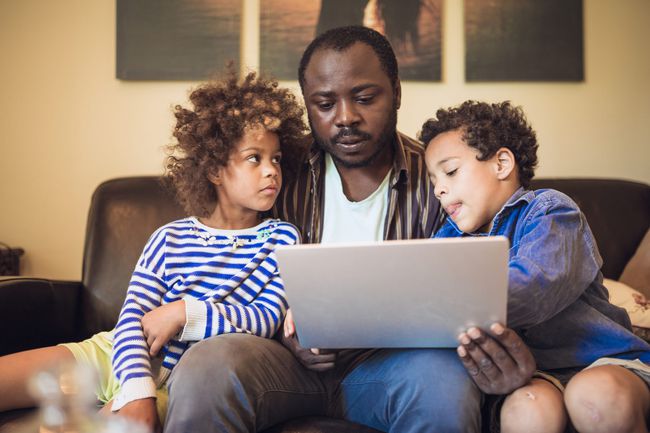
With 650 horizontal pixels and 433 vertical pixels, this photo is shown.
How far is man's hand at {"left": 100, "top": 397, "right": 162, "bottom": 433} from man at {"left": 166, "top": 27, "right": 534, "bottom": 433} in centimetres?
11

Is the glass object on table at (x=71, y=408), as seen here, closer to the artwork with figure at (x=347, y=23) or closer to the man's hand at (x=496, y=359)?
the man's hand at (x=496, y=359)

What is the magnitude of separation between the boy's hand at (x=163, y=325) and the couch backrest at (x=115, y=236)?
54cm

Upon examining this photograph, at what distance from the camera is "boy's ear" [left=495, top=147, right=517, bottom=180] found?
4.95 feet

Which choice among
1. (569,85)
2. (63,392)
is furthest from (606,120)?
(63,392)

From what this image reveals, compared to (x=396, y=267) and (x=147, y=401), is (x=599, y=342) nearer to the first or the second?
(x=396, y=267)

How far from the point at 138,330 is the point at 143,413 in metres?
0.21

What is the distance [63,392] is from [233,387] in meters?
0.42

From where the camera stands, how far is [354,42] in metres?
1.73

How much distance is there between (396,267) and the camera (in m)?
1.01

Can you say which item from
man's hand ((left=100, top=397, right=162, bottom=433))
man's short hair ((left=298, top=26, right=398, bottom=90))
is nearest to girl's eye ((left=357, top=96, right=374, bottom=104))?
man's short hair ((left=298, top=26, right=398, bottom=90))

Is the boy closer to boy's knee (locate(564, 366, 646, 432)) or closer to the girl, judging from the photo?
boy's knee (locate(564, 366, 646, 432))

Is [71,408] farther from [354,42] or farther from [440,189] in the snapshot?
[354,42]

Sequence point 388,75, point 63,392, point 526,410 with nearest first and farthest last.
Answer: point 63,392
point 526,410
point 388,75

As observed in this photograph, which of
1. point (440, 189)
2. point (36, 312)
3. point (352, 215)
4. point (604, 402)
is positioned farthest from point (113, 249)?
point (604, 402)
